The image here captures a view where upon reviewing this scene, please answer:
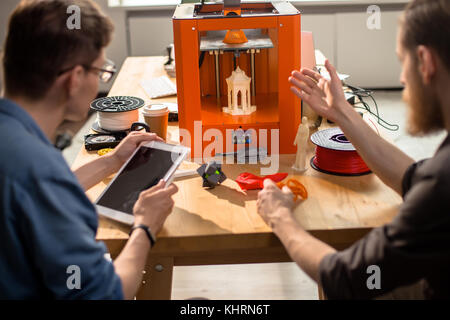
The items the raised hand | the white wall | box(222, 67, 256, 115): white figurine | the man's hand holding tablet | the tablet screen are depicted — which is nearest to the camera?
the man's hand holding tablet

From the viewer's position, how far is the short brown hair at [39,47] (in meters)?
1.09

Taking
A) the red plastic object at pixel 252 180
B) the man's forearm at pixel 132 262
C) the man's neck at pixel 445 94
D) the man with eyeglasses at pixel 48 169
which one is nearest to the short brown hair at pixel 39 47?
the man with eyeglasses at pixel 48 169

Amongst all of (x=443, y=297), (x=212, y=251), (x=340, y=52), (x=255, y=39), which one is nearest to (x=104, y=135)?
(x=255, y=39)

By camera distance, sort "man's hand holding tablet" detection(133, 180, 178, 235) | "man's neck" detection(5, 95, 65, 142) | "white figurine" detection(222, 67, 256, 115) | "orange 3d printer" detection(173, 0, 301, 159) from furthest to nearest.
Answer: "white figurine" detection(222, 67, 256, 115)
"orange 3d printer" detection(173, 0, 301, 159)
"man's hand holding tablet" detection(133, 180, 178, 235)
"man's neck" detection(5, 95, 65, 142)

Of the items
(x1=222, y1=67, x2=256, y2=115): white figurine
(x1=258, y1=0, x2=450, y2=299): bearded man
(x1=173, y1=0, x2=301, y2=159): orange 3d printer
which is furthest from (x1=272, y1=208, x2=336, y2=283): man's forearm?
(x1=222, y1=67, x2=256, y2=115): white figurine

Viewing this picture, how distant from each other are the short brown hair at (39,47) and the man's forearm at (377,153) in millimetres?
782

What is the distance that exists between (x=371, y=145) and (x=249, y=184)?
14.0 inches

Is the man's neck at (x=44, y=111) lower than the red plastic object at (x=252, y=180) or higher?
higher

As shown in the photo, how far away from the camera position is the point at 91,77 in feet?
3.94

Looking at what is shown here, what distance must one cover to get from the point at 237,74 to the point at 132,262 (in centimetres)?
83

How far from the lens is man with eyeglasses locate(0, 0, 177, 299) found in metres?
1.01

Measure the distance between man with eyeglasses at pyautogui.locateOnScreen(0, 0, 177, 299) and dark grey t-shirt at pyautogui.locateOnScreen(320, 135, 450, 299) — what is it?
0.46 m

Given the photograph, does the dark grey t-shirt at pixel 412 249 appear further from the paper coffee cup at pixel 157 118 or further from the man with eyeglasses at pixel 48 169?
the paper coffee cup at pixel 157 118

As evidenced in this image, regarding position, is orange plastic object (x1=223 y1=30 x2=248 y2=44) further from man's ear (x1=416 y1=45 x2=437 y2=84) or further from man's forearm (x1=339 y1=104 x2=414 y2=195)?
man's ear (x1=416 y1=45 x2=437 y2=84)
